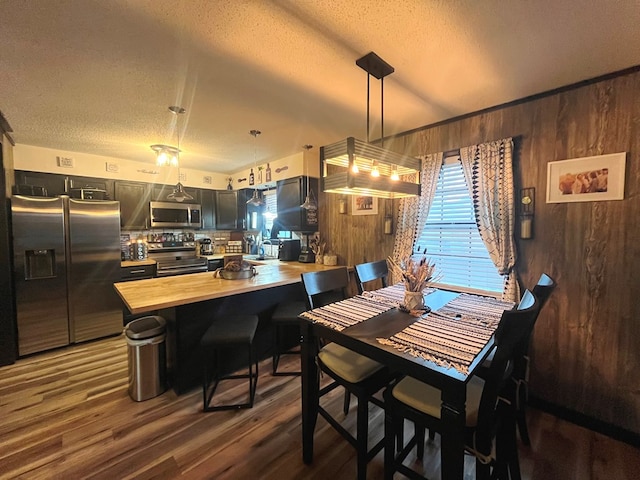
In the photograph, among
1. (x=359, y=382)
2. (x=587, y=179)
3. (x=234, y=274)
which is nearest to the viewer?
(x=359, y=382)

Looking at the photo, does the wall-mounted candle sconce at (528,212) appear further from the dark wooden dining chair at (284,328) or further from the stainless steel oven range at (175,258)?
the stainless steel oven range at (175,258)

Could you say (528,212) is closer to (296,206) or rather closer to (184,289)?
(296,206)

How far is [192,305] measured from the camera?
2.20 meters

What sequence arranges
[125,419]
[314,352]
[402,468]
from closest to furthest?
[402,468] → [314,352] → [125,419]

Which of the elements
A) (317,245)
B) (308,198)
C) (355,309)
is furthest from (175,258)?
(355,309)

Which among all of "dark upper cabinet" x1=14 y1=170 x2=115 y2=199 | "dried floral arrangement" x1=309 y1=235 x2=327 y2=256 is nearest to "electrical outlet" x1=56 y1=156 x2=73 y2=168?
"dark upper cabinet" x1=14 y1=170 x2=115 y2=199

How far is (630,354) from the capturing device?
1.74 metres

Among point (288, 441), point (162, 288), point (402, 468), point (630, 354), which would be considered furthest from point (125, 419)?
point (630, 354)

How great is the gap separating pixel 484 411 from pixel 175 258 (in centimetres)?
438

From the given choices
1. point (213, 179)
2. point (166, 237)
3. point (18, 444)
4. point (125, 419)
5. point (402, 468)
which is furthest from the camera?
point (213, 179)

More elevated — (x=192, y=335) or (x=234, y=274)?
(x=234, y=274)

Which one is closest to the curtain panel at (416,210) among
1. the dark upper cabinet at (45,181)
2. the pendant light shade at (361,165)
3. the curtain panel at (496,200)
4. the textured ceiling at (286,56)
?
the curtain panel at (496,200)

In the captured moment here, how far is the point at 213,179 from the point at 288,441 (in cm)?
451

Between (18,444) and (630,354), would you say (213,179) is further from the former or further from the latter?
(630,354)
